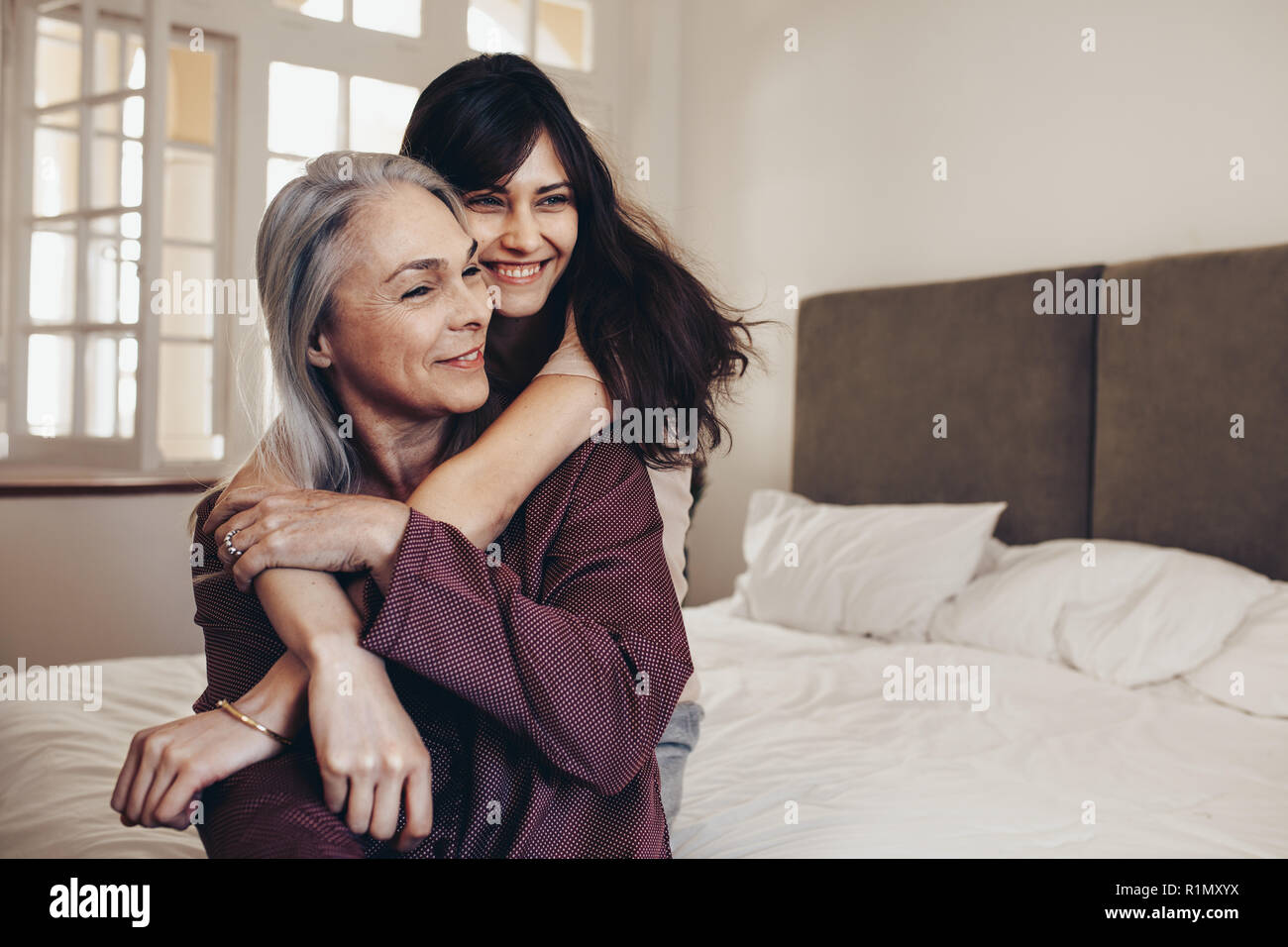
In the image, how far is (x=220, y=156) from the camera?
137 inches

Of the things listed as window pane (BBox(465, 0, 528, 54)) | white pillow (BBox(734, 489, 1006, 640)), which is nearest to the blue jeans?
white pillow (BBox(734, 489, 1006, 640))

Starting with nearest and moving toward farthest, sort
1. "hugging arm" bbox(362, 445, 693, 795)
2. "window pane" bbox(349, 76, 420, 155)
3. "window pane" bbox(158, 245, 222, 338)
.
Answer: "hugging arm" bbox(362, 445, 693, 795) < "window pane" bbox(158, 245, 222, 338) < "window pane" bbox(349, 76, 420, 155)

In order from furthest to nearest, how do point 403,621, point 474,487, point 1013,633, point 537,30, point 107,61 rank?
point 537,30, point 107,61, point 1013,633, point 474,487, point 403,621

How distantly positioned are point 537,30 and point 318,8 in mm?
886

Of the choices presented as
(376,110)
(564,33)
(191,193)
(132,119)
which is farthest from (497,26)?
(132,119)

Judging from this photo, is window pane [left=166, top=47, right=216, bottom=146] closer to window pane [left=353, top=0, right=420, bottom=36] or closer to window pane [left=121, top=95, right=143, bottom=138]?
window pane [left=121, top=95, right=143, bottom=138]

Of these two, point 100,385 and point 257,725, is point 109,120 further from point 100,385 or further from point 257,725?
point 257,725

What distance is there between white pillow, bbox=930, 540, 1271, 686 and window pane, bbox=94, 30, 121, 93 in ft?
9.67

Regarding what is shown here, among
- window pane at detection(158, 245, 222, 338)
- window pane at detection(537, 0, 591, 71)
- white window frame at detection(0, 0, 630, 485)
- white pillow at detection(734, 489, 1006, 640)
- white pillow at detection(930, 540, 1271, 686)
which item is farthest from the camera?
window pane at detection(537, 0, 591, 71)

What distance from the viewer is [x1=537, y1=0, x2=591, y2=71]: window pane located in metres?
4.17

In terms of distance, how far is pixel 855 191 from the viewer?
3.43 m

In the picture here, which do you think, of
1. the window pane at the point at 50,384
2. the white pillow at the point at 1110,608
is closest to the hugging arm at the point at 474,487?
the white pillow at the point at 1110,608
